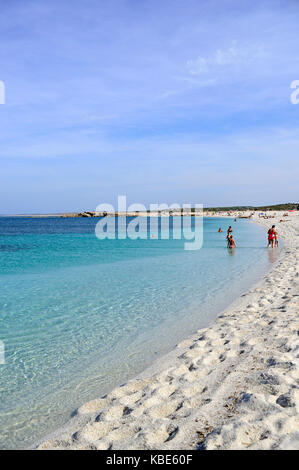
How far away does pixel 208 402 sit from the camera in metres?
4.46

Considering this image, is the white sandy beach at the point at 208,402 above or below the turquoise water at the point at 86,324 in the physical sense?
above

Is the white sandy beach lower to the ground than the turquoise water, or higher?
higher

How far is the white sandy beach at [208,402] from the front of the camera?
11.9 feet

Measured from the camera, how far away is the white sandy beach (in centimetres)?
364

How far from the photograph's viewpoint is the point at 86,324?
904cm

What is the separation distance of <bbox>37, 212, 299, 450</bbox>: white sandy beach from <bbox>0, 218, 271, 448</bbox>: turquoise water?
636 millimetres

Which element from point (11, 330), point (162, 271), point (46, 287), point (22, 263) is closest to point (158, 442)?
point (11, 330)

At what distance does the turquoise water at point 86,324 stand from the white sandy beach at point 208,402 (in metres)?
0.64

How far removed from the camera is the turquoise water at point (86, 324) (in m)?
5.43

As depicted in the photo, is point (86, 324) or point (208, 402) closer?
point (208, 402)

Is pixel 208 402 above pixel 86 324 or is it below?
above

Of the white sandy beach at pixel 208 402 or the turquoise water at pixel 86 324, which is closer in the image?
the white sandy beach at pixel 208 402

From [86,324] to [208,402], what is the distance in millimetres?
5213

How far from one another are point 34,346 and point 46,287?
21.4ft
